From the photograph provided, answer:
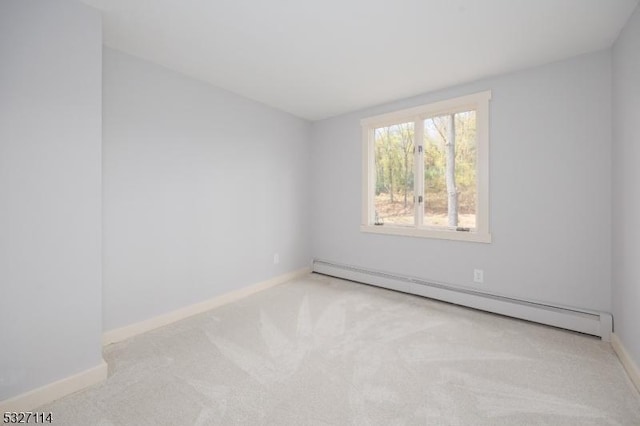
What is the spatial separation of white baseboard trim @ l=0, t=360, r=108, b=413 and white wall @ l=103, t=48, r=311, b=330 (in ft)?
1.92

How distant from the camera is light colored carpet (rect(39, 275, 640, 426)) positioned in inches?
61.1

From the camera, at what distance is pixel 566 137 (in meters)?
2.55

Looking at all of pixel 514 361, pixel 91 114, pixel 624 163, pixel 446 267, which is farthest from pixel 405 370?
pixel 91 114

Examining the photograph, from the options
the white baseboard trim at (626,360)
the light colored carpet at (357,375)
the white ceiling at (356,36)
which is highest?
the white ceiling at (356,36)

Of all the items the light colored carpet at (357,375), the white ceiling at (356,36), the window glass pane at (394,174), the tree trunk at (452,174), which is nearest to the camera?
the light colored carpet at (357,375)

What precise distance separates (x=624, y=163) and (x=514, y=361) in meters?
1.67

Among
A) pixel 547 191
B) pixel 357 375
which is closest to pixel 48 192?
pixel 357 375

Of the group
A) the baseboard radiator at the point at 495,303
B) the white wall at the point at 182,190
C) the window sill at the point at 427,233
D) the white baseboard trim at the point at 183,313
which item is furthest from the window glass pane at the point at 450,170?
the white baseboard trim at the point at 183,313

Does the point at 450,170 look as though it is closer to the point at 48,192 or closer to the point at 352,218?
the point at 352,218

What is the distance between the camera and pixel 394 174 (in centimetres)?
383

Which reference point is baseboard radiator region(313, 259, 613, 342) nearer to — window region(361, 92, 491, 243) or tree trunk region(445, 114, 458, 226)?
window region(361, 92, 491, 243)

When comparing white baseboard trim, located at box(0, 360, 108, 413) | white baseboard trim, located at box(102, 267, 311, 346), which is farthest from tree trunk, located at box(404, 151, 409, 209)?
white baseboard trim, located at box(0, 360, 108, 413)

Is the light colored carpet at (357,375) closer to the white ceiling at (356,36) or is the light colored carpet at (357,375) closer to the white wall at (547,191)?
the white wall at (547,191)

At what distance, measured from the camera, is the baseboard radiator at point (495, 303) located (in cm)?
243
